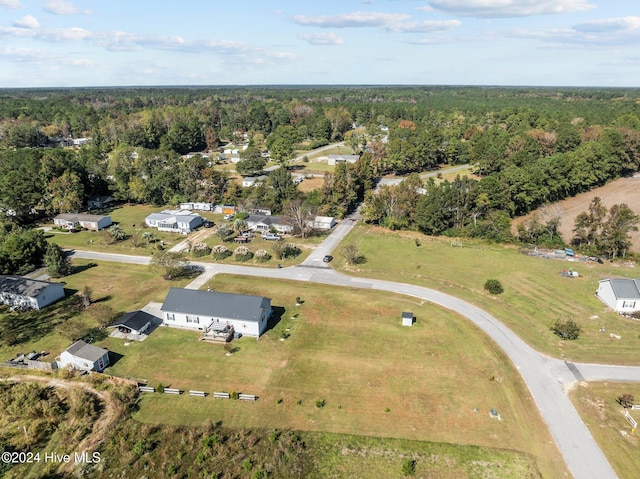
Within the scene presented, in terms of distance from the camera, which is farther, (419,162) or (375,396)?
(419,162)

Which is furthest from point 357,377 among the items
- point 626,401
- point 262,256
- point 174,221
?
point 174,221

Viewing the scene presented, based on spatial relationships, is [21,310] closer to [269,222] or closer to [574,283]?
[269,222]

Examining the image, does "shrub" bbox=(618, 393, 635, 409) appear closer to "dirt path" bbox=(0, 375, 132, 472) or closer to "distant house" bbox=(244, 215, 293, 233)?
Answer: "dirt path" bbox=(0, 375, 132, 472)

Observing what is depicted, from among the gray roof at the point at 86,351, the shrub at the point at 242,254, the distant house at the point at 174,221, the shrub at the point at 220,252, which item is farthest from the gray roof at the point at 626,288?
the distant house at the point at 174,221

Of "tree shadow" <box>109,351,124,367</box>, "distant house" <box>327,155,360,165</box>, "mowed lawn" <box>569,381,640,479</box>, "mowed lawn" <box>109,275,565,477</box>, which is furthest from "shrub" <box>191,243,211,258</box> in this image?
"distant house" <box>327,155,360,165</box>

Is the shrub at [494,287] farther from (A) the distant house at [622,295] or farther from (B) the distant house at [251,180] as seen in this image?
(B) the distant house at [251,180]

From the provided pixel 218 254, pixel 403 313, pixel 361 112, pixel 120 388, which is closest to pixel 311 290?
pixel 403 313
